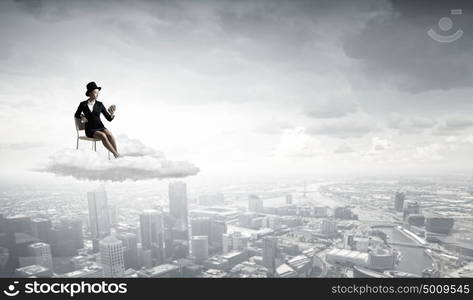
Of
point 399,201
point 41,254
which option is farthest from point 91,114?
point 399,201

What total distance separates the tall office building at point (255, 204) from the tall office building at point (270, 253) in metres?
8.21

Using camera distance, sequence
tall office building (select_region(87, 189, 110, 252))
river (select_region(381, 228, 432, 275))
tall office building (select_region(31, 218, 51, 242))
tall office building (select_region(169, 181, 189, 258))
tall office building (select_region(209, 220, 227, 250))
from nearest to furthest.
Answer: river (select_region(381, 228, 432, 275)) → tall office building (select_region(31, 218, 51, 242)) → tall office building (select_region(87, 189, 110, 252)) → tall office building (select_region(209, 220, 227, 250)) → tall office building (select_region(169, 181, 189, 258))

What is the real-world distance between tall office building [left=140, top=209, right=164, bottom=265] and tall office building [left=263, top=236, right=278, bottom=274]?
6.92 m

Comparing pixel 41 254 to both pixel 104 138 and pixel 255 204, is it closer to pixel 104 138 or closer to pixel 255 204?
pixel 104 138

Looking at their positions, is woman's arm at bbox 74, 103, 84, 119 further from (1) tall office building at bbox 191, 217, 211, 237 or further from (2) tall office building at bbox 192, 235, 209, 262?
(1) tall office building at bbox 191, 217, 211, 237

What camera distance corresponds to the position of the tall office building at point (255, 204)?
2253 centimetres

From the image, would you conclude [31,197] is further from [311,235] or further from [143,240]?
[311,235]

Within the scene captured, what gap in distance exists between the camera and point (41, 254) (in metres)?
12.5

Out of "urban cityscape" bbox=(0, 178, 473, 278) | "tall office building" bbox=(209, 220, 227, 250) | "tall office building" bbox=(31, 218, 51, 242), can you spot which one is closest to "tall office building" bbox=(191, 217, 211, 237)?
"urban cityscape" bbox=(0, 178, 473, 278)

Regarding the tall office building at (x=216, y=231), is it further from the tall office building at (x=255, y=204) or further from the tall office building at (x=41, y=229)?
the tall office building at (x=41, y=229)

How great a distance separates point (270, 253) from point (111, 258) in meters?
8.94

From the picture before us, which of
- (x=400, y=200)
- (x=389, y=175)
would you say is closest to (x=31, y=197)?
(x=400, y=200)

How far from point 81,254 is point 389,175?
25.3 m

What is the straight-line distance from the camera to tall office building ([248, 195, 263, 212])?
22531 mm
